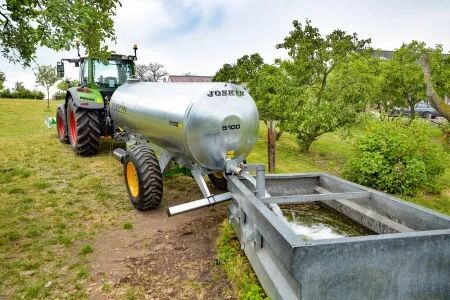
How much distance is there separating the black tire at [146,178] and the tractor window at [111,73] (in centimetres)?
471

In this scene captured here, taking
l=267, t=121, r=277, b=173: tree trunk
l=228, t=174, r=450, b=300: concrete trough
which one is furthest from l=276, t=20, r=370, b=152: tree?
l=228, t=174, r=450, b=300: concrete trough

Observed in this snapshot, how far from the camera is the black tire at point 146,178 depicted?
6.28 m

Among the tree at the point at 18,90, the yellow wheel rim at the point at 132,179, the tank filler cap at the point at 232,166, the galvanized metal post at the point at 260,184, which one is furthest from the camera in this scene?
the tree at the point at 18,90

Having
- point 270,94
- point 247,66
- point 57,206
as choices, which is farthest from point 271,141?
point 247,66

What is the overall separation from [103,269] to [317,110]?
886 cm

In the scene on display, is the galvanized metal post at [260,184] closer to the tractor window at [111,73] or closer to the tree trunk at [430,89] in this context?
the tree trunk at [430,89]

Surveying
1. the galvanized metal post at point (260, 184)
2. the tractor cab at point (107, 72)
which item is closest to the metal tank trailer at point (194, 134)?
the galvanized metal post at point (260, 184)

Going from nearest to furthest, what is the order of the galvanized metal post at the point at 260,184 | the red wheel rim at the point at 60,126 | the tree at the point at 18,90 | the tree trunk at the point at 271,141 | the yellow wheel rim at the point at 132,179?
the galvanized metal post at the point at 260,184 → the yellow wheel rim at the point at 132,179 → the tree trunk at the point at 271,141 → the red wheel rim at the point at 60,126 → the tree at the point at 18,90

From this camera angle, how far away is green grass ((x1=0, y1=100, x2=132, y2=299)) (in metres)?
4.58

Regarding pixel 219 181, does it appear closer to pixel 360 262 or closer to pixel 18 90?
pixel 360 262

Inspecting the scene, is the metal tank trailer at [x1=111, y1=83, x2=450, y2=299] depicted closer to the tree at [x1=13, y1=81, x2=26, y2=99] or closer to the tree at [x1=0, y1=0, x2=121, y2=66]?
the tree at [x1=0, y1=0, x2=121, y2=66]

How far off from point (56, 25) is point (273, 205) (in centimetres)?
380

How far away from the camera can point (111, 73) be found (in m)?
10.8

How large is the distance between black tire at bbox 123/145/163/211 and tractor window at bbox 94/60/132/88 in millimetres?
4711
